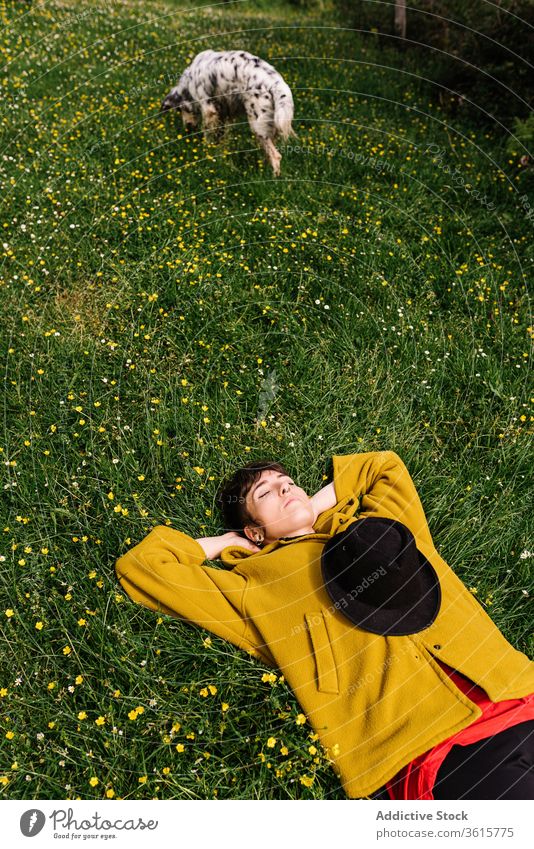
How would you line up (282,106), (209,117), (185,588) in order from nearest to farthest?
1. (185,588)
2. (282,106)
3. (209,117)

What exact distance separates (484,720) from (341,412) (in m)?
2.39

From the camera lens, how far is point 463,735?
10.6ft

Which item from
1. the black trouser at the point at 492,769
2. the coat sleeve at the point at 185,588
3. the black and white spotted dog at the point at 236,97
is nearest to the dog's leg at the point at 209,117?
the black and white spotted dog at the point at 236,97

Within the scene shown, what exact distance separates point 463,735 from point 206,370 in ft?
10.3

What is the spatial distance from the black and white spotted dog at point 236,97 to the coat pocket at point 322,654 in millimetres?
4966

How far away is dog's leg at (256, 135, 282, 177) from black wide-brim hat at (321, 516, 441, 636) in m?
4.58

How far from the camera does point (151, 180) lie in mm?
6801

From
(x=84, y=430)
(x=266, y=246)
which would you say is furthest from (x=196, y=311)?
(x=84, y=430)

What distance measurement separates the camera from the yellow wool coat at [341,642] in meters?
3.27

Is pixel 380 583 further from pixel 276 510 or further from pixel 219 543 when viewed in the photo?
pixel 219 543

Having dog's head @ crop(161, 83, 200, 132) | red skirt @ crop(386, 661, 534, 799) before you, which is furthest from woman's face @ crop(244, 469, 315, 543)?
dog's head @ crop(161, 83, 200, 132)

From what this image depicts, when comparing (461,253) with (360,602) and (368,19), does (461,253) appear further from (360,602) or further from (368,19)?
(368,19)

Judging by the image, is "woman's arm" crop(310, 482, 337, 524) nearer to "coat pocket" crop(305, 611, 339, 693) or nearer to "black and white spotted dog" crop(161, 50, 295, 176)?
"coat pocket" crop(305, 611, 339, 693)

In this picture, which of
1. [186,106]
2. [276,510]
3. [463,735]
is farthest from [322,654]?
[186,106]
